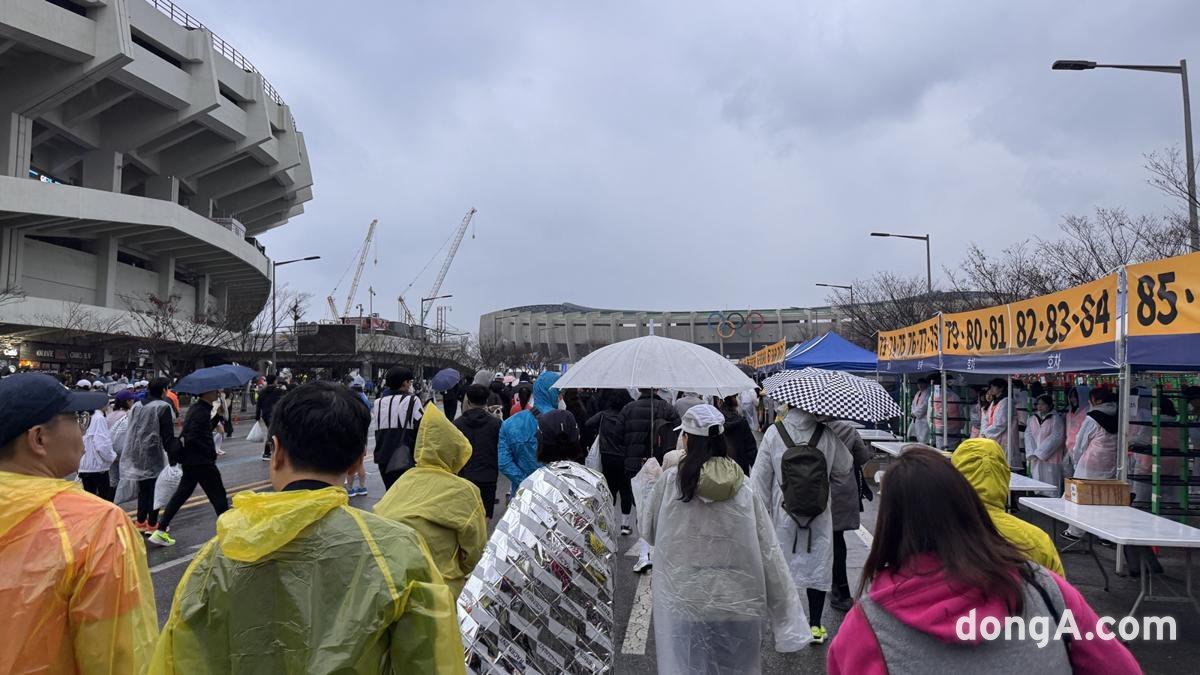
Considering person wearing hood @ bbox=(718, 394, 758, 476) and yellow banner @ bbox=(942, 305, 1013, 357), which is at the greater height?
yellow banner @ bbox=(942, 305, 1013, 357)

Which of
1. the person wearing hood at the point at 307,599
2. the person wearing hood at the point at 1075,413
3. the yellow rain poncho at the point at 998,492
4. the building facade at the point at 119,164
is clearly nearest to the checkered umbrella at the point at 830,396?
the yellow rain poncho at the point at 998,492

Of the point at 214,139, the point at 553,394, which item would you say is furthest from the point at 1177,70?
the point at 214,139

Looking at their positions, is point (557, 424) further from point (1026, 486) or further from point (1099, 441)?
point (1099, 441)

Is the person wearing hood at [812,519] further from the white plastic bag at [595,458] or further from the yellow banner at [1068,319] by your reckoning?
the yellow banner at [1068,319]

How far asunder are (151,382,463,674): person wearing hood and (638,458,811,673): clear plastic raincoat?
2.12m

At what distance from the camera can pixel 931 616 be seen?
1652 millimetres

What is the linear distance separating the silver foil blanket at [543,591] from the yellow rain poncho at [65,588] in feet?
3.54

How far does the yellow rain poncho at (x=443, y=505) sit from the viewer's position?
9.96 ft

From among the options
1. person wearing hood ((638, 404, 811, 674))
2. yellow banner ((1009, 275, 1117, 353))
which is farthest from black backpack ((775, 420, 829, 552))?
yellow banner ((1009, 275, 1117, 353))

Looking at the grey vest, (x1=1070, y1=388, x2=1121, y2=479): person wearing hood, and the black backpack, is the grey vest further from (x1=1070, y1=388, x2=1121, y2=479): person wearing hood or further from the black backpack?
(x1=1070, y1=388, x2=1121, y2=479): person wearing hood

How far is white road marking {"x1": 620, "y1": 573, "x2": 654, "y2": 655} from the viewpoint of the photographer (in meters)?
4.71

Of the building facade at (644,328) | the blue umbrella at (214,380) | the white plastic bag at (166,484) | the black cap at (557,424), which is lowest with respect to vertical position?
the white plastic bag at (166,484)

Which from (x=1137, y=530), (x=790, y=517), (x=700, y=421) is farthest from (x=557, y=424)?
(x=1137, y=530)

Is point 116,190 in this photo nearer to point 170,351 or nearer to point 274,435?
point 170,351
